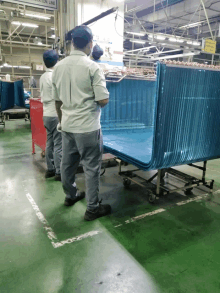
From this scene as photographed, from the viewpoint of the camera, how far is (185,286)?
179 cm

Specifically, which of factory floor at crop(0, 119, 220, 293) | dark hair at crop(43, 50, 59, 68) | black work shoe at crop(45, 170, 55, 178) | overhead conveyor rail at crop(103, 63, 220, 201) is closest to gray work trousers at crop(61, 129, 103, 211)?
factory floor at crop(0, 119, 220, 293)

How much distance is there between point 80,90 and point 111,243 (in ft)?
5.27

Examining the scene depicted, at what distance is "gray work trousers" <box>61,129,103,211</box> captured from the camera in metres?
2.40

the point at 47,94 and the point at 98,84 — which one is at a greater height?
the point at 98,84

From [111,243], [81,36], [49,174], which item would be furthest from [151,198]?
[81,36]

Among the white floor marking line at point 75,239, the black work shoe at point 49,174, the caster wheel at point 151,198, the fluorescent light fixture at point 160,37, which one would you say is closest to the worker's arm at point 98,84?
the white floor marking line at point 75,239

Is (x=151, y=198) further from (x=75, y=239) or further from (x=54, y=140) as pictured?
(x=54, y=140)

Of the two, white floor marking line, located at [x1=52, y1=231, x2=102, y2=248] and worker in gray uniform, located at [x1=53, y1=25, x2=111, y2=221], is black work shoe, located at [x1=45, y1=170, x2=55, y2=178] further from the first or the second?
white floor marking line, located at [x1=52, y1=231, x2=102, y2=248]

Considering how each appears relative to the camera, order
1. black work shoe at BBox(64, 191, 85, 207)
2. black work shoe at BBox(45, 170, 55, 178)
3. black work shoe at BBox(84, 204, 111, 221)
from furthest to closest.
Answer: black work shoe at BBox(45, 170, 55, 178) → black work shoe at BBox(64, 191, 85, 207) → black work shoe at BBox(84, 204, 111, 221)

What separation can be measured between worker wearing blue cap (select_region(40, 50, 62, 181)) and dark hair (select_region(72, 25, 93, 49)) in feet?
4.10

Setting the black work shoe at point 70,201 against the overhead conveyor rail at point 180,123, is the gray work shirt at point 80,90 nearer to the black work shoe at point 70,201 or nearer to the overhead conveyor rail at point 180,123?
the overhead conveyor rail at point 180,123

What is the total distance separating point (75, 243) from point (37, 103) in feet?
10.4

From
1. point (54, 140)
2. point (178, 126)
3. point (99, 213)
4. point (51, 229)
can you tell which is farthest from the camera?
point (54, 140)

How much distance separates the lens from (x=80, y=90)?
2.29m
